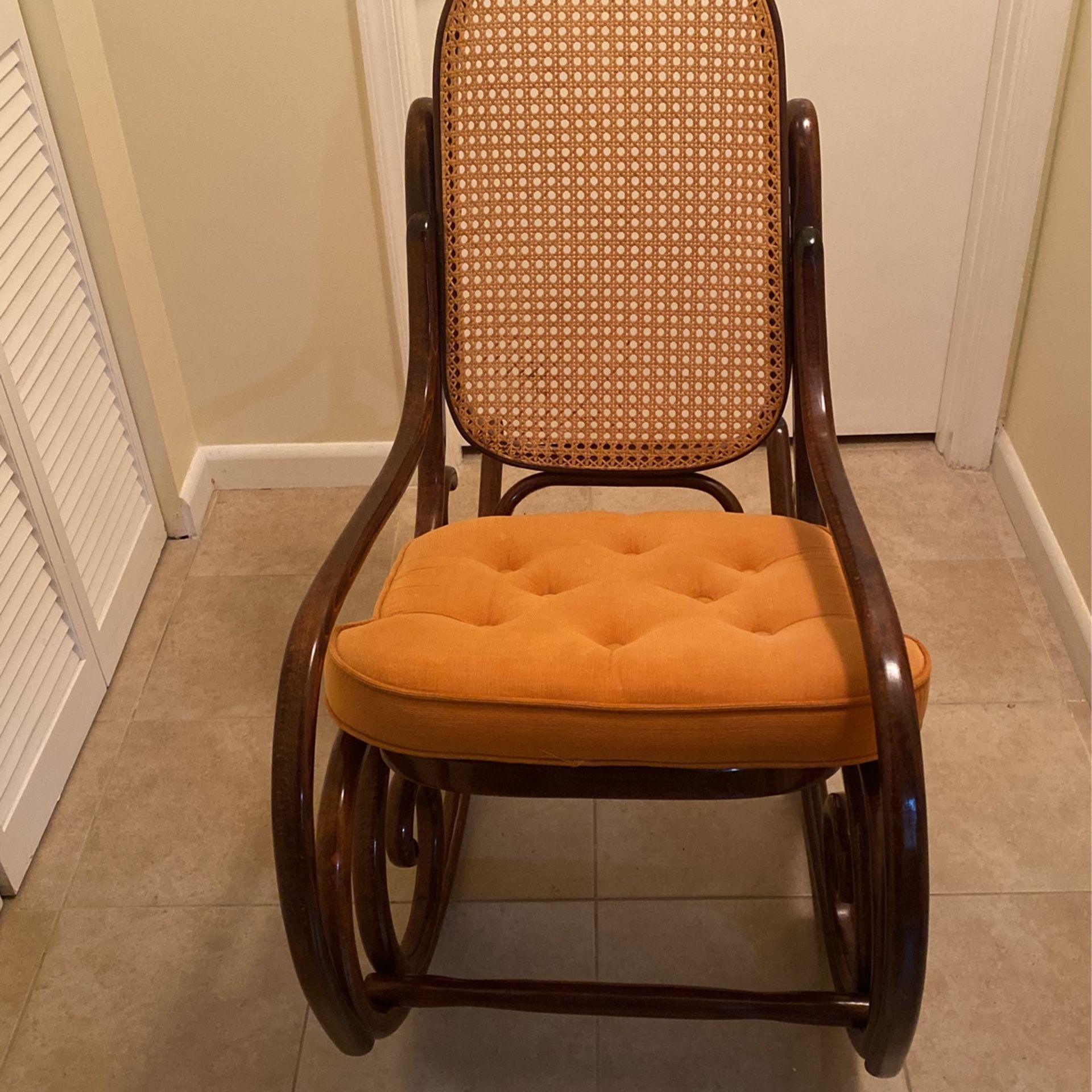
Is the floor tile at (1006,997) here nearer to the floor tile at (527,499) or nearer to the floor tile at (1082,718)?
the floor tile at (1082,718)

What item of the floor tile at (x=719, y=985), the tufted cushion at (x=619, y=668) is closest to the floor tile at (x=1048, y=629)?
the floor tile at (x=719, y=985)

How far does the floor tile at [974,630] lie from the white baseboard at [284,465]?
0.91 m

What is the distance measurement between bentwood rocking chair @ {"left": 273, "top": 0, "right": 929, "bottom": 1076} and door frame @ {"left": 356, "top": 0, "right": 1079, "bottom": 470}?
0.44 metres

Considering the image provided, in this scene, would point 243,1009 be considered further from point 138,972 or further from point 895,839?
point 895,839

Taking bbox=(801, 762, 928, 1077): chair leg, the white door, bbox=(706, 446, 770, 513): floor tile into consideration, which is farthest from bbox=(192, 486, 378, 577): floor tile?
bbox=(801, 762, 928, 1077): chair leg

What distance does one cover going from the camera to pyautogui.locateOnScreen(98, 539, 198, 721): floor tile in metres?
1.76

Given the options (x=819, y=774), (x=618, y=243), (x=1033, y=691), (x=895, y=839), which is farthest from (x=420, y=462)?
(x=1033, y=691)

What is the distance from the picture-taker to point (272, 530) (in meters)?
2.08

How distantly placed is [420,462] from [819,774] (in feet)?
1.91

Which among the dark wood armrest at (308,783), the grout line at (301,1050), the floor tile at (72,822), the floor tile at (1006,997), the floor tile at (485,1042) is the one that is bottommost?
the floor tile at (1006,997)

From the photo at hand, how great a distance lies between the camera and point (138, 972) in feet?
4.59

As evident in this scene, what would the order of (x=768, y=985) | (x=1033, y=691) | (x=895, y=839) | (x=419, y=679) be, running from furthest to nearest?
(x=1033, y=691)
(x=768, y=985)
(x=419, y=679)
(x=895, y=839)

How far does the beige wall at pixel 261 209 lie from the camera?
1764 millimetres

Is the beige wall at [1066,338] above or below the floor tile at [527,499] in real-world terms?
above
